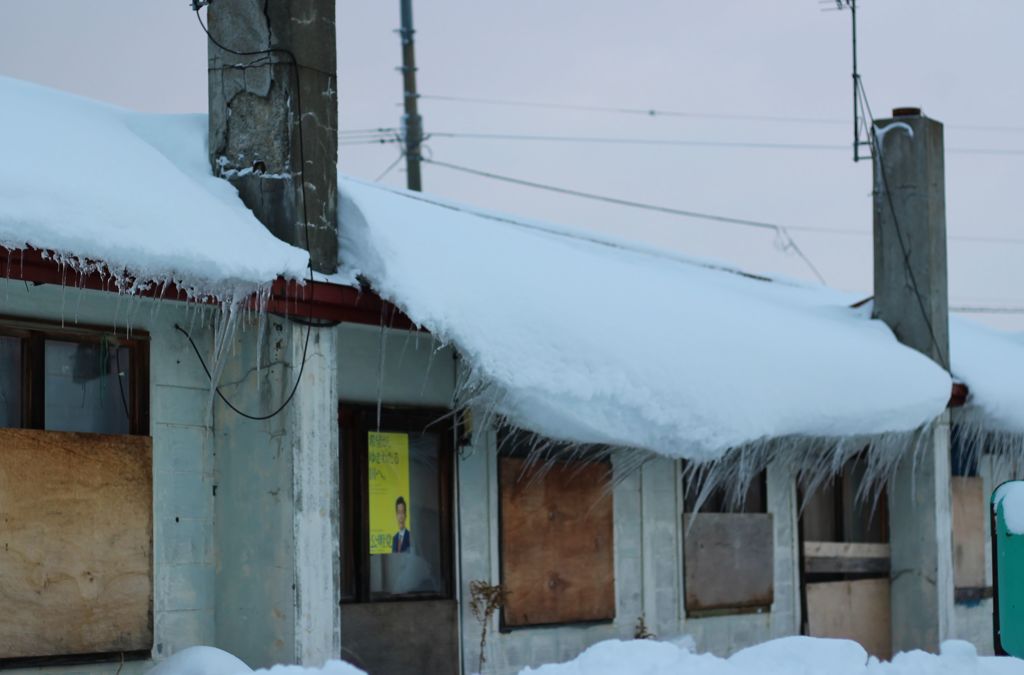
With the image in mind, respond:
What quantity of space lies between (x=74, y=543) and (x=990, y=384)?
393 inches

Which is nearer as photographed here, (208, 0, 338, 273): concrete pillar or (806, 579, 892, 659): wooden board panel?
(208, 0, 338, 273): concrete pillar

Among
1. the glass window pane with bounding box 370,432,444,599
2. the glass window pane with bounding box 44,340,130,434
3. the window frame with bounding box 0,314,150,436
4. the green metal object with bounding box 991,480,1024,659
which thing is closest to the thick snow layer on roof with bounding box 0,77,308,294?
the window frame with bounding box 0,314,150,436

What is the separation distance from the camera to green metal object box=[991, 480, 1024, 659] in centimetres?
927

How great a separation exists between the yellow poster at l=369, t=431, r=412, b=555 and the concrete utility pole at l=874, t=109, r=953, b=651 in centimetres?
614

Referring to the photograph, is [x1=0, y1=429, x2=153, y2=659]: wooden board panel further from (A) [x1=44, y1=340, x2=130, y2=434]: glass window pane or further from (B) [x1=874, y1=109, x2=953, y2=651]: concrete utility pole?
(B) [x1=874, y1=109, x2=953, y2=651]: concrete utility pole

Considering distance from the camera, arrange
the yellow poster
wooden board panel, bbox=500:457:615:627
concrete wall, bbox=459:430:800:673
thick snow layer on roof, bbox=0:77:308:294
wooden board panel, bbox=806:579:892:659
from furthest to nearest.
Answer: wooden board panel, bbox=806:579:892:659 < wooden board panel, bbox=500:457:615:627 < concrete wall, bbox=459:430:800:673 < the yellow poster < thick snow layer on roof, bbox=0:77:308:294

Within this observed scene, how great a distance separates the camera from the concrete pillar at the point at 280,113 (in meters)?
9.90

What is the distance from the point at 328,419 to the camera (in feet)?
31.5

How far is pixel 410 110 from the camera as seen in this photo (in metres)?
30.5

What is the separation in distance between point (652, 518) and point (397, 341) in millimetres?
3260

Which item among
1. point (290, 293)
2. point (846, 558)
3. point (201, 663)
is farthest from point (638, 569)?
point (201, 663)

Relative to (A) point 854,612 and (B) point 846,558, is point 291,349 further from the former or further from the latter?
(A) point 854,612

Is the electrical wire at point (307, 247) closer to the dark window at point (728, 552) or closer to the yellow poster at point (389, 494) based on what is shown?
the yellow poster at point (389, 494)

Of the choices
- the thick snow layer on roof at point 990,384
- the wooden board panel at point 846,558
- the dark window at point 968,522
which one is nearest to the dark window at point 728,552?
the wooden board panel at point 846,558
